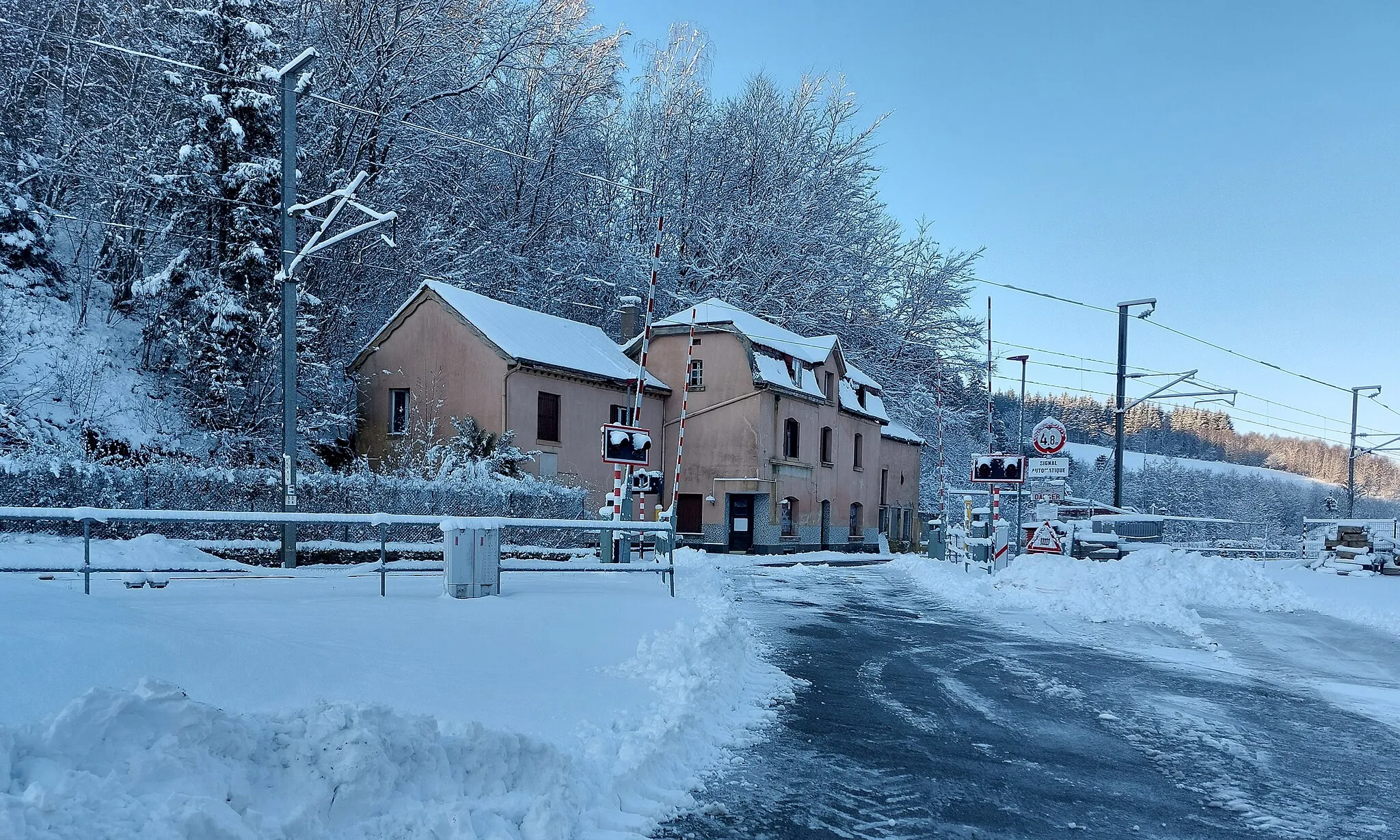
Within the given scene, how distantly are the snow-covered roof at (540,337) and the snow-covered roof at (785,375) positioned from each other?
3865 millimetres

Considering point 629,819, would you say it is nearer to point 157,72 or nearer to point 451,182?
point 157,72

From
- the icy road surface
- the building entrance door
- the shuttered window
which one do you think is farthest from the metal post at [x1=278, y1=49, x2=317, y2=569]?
the building entrance door

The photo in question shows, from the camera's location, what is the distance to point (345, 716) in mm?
4531

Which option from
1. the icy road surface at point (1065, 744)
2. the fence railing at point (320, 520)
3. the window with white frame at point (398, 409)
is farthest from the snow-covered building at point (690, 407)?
the icy road surface at point (1065, 744)

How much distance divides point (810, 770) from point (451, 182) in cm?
3260

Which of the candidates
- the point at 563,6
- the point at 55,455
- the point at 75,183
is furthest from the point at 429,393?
the point at 563,6

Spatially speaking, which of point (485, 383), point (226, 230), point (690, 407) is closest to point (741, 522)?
point (690, 407)

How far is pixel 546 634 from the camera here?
862cm

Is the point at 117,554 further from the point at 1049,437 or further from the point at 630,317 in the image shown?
the point at 630,317

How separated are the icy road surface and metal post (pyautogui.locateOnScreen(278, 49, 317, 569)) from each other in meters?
7.46

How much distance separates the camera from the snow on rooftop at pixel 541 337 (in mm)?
28969

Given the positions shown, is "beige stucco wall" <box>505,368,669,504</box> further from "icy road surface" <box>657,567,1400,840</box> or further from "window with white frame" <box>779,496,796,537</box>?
"icy road surface" <box>657,567,1400,840</box>

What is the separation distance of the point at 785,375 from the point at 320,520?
2846 cm

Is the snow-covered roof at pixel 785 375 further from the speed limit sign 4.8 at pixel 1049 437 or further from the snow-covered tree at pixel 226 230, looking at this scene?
the snow-covered tree at pixel 226 230
